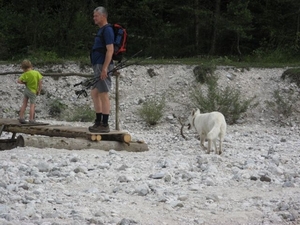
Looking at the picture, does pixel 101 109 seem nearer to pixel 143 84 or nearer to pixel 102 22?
pixel 102 22

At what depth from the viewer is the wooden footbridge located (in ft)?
39.2

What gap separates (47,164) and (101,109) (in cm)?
219

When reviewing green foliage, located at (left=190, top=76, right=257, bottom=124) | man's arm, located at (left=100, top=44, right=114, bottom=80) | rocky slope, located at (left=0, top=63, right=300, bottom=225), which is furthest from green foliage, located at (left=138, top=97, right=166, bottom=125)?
man's arm, located at (left=100, top=44, right=114, bottom=80)

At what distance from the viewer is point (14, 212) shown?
7.36 m

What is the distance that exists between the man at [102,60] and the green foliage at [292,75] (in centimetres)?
1247

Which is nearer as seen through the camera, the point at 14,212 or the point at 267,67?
the point at 14,212

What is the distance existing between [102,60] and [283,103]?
11013 mm

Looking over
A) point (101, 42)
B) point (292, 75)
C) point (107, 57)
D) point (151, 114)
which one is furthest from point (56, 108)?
point (107, 57)

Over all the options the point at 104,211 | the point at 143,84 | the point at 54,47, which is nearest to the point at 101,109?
the point at 104,211

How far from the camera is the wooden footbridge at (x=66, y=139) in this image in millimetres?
11945

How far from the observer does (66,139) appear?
1205 centimetres

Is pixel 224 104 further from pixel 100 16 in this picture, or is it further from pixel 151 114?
pixel 100 16

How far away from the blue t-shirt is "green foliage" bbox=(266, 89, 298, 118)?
1082 cm

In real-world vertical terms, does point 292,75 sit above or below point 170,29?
below
